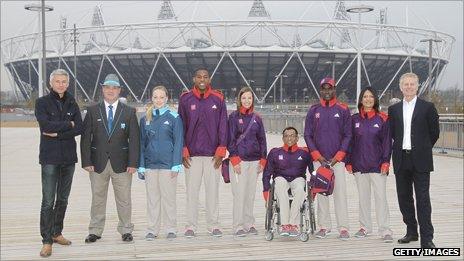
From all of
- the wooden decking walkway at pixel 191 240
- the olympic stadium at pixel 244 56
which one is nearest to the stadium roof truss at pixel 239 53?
the olympic stadium at pixel 244 56

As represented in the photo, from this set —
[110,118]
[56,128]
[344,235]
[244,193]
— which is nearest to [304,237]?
[344,235]

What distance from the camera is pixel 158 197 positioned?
18.5ft

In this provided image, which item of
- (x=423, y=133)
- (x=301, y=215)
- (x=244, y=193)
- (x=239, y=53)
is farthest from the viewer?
(x=239, y=53)

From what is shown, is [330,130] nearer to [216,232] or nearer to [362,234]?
[362,234]

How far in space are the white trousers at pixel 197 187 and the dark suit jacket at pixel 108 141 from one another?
633mm

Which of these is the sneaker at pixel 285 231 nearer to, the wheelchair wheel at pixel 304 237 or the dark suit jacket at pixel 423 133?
the wheelchair wheel at pixel 304 237

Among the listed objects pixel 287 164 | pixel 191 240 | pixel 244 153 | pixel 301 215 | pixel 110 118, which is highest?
pixel 110 118

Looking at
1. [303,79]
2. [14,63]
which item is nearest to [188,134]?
[303,79]

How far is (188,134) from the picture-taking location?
5.60 meters

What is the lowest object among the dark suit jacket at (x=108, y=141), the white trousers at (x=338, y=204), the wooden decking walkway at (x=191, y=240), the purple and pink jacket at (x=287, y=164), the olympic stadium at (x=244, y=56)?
the wooden decking walkway at (x=191, y=240)

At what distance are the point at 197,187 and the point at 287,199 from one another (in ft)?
3.14

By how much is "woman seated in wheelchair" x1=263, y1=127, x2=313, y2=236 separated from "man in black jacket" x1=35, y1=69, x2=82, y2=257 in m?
1.98

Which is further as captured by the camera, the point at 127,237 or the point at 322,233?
the point at 322,233

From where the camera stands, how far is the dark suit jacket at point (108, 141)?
5344 millimetres
